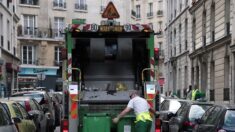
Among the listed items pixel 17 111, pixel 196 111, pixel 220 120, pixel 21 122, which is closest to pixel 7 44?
pixel 196 111

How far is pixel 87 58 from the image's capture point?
1233cm

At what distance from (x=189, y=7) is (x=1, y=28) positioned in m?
13.8

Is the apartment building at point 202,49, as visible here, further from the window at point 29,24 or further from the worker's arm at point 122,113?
the worker's arm at point 122,113

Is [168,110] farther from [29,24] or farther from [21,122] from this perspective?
[29,24]

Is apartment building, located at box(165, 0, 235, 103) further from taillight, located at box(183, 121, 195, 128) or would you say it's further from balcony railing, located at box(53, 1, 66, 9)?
taillight, located at box(183, 121, 195, 128)

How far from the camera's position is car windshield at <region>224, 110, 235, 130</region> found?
980cm

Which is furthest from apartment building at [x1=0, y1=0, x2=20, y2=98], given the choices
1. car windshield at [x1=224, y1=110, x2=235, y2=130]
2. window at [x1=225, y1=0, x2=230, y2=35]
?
car windshield at [x1=224, y1=110, x2=235, y2=130]

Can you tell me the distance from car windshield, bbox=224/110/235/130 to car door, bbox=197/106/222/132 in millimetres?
224

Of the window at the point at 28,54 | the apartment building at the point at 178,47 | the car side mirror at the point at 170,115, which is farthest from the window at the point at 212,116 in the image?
Result: the window at the point at 28,54

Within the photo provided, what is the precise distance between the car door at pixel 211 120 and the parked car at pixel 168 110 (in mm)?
3890

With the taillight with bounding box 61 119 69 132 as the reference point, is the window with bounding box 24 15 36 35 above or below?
above

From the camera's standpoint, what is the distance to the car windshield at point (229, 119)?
9805 mm

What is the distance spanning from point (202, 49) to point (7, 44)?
14589mm

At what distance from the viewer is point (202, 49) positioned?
33.5 m
